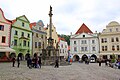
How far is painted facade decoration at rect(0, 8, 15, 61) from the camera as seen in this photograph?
33.7 m

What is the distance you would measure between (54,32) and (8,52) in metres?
23.7

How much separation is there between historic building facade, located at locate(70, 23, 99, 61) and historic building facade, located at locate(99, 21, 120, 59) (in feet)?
6.51

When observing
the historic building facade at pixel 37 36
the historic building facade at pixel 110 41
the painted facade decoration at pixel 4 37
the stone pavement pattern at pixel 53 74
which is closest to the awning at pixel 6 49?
the painted facade decoration at pixel 4 37

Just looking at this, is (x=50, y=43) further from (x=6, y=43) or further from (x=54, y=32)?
(x=54, y=32)

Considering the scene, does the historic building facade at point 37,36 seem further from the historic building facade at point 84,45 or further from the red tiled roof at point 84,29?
the red tiled roof at point 84,29

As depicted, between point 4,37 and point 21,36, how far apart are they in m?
5.66

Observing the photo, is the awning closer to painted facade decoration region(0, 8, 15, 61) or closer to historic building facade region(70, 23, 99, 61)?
painted facade decoration region(0, 8, 15, 61)

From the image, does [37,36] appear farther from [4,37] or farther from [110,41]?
[110,41]

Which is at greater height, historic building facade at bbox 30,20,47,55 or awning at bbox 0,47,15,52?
historic building facade at bbox 30,20,47,55

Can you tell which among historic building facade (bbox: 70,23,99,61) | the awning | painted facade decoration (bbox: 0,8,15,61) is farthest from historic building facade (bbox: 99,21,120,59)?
painted facade decoration (bbox: 0,8,15,61)

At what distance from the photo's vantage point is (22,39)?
3903cm

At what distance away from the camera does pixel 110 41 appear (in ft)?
157

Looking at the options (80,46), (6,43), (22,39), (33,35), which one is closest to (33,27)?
(33,35)

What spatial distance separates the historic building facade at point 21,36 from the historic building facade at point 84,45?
1744 cm
